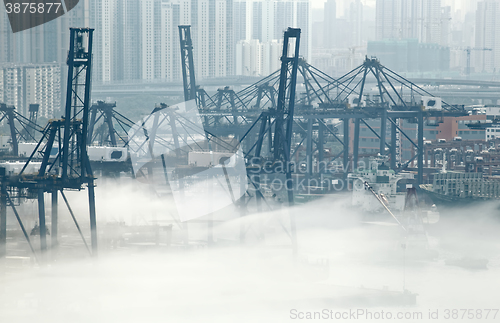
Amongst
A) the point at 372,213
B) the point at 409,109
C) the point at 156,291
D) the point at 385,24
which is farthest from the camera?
the point at 385,24

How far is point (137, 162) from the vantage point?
44.9 meters

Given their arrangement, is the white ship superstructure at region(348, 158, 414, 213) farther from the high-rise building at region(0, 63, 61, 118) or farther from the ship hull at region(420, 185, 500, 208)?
the high-rise building at region(0, 63, 61, 118)

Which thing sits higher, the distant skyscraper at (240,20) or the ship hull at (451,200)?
the distant skyscraper at (240,20)

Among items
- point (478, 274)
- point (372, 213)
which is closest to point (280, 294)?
point (478, 274)

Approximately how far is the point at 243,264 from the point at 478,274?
996cm

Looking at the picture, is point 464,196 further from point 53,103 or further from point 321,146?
point 53,103

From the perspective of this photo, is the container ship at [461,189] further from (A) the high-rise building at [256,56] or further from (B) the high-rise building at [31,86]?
(A) the high-rise building at [256,56]

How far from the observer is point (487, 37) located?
193 m

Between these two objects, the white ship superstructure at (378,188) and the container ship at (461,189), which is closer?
the white ship superstructure at (378,188)
